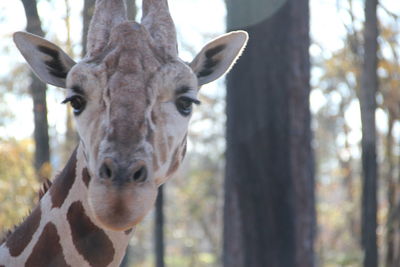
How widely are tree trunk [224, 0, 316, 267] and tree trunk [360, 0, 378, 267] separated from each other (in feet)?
16.0

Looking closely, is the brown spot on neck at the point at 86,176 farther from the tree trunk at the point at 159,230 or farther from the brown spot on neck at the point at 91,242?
the tree trunk at the point at 159,230

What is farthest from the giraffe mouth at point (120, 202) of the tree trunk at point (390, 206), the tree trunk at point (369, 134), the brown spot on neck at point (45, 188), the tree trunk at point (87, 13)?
the tree trunk at point (390, 206)

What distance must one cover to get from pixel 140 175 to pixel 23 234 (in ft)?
4.24

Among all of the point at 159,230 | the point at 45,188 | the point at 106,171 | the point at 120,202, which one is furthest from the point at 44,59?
the point at 159,230

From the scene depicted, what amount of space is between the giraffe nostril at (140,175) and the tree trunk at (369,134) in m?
9.84

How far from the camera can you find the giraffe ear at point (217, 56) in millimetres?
4674

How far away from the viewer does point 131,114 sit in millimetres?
3740

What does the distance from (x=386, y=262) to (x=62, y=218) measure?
44.2 feet

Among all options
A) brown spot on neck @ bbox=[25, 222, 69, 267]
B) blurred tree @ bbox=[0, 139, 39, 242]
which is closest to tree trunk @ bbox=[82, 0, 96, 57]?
brown spot on neck @ bbox=[25, 222, 69, 267]

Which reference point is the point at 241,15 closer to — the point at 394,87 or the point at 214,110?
the point at 394,87

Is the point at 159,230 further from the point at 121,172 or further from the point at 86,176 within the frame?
the point at 121,172

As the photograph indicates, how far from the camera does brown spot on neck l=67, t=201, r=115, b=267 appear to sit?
420 cm

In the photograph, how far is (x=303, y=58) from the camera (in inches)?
329

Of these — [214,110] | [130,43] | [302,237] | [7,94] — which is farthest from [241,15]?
[214,110]
